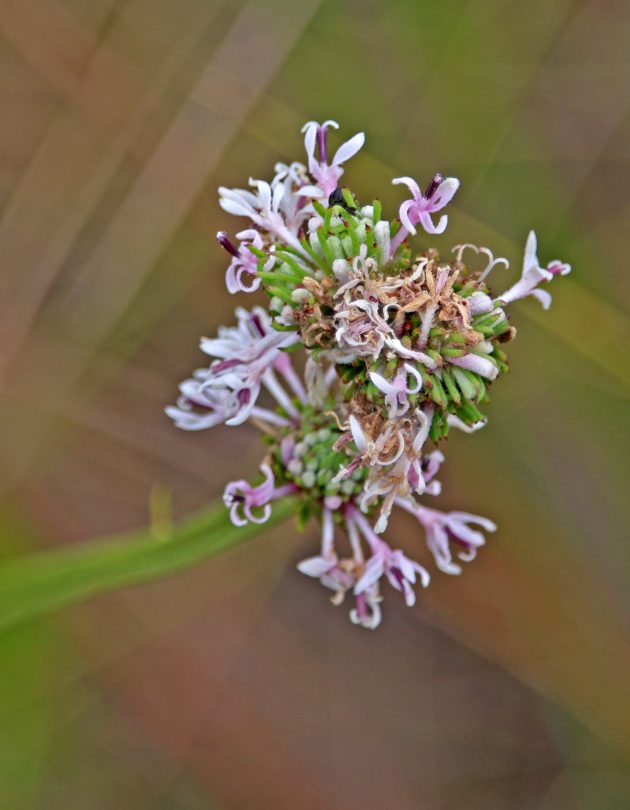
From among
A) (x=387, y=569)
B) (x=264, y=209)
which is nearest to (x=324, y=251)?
(x=264, y=209)

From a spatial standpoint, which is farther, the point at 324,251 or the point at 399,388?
the point at 324,251

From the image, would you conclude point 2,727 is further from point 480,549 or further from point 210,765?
point 480,549

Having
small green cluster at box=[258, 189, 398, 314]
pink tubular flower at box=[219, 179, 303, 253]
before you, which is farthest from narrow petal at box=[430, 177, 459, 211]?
pink tubular flower at box=[219, 179, 303, 253]

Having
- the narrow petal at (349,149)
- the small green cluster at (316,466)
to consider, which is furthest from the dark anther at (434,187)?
the small green cluster at (316,466)

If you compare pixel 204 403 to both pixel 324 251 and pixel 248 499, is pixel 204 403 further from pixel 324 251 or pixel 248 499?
pixel 324 251

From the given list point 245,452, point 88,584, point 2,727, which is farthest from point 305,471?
point 2,727

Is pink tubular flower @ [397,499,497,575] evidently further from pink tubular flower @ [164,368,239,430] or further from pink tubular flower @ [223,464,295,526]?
pink tubular flower @ [164,368,239,430]
